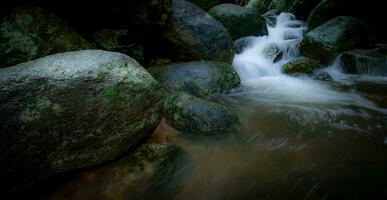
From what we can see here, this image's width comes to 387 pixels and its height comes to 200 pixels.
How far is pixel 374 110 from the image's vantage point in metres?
4.89

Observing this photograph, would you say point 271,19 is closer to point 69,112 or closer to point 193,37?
point 193,37

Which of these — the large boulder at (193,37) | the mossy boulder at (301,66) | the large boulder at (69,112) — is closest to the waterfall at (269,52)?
the mossy boulder at (301,66)

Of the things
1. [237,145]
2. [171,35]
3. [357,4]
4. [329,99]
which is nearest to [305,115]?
[329,99]

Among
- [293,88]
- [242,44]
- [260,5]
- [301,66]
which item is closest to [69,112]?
[293,88]

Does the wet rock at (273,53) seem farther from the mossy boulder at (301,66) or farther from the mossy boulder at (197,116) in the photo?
the mossy boulder at (197,116)

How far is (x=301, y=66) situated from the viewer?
757cm

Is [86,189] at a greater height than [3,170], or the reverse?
[3,170]

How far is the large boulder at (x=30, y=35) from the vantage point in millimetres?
3957

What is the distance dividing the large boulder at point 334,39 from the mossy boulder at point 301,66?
0.57 metres

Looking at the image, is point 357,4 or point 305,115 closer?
point 305,115

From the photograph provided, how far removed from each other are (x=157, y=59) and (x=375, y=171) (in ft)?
16.4

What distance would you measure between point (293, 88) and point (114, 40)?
432cm

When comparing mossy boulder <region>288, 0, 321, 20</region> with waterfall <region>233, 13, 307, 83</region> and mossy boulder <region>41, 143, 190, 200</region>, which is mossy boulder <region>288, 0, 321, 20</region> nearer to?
waterfall <region>233, 13, 307, 83</region>

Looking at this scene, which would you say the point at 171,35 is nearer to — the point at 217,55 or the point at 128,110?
the point at 217,55
